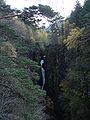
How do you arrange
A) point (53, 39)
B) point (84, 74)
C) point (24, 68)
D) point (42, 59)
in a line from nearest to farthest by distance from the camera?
1. point (24, 68)
2. point (84, 74)
3. point (42, 59)
4. point (53, 39)

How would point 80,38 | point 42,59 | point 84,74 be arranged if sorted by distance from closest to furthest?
point 84,74 → point 80,38 → point 42,59

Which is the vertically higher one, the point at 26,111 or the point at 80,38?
the point at 80,38

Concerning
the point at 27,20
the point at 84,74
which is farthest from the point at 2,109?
the point at 84,74

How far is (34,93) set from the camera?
12.4 meters

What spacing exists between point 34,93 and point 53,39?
28.3 meters

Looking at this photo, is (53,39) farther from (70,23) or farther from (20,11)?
(20,11)

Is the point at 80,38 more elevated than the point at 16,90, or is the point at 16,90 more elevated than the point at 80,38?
the point at 80,38

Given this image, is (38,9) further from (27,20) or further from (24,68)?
(24,68)

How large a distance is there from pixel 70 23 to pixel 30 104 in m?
27.5

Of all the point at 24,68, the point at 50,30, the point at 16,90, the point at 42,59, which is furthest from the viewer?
the point at 50,30

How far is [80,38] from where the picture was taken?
26812mm

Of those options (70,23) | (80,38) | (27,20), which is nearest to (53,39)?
(70,23)

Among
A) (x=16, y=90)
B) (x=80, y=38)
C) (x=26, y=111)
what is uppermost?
(x=80, y=38)

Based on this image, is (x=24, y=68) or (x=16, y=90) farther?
(x=24, y=68)
